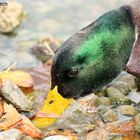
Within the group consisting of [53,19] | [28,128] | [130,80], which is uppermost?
[28,128]

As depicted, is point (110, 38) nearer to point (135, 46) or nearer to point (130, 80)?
point (135, 46)

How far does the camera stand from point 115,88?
456 centimetres

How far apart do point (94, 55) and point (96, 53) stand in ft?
0.05

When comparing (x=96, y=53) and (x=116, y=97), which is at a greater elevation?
(x=96, y=53)

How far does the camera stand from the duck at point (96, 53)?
3178mm

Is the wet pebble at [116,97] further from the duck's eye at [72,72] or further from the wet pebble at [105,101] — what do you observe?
the duck's eye at [72,72]

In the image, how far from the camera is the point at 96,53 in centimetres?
327

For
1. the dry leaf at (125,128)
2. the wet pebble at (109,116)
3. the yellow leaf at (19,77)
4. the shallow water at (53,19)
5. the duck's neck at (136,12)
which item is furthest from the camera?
the shallow water at (53,19)

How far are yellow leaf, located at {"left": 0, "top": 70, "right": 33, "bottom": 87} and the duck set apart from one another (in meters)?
1.20

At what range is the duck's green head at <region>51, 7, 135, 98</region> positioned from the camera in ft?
10.4

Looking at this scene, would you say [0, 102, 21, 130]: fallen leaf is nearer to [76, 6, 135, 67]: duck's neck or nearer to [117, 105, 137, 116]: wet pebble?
[117, 105, 137, 116]: wet pebble

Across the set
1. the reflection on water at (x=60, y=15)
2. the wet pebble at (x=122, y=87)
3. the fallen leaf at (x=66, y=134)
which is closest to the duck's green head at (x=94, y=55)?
the fallen leaf at (x=66, y=134)

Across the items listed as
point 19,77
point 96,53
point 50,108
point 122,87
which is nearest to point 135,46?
point 96,53

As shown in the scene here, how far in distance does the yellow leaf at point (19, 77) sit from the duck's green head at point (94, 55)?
1205mm
